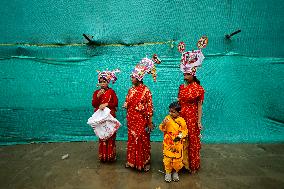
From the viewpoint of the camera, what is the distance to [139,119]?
4.71 meters

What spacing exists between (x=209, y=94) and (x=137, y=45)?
7.10 ft

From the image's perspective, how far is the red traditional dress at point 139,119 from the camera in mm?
4688

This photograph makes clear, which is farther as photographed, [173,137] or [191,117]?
[191,117]

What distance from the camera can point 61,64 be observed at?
6570 millimetres

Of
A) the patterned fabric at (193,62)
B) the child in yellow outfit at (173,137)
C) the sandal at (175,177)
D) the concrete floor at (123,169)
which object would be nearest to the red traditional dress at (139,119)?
the concrete floor at (123,169)

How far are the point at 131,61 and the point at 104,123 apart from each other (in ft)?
7.14

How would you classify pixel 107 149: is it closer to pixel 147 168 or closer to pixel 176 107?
pixel 147 168

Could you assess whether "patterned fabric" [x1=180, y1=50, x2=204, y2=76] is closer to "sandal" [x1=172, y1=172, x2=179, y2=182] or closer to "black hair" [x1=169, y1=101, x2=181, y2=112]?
"black hair" [x1=169, y1=101, x2=181, y2=112]

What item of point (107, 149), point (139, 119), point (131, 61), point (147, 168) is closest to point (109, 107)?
point (139, 119)

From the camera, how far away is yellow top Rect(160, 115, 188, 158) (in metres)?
4.38

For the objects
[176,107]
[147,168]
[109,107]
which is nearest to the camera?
[176,107]

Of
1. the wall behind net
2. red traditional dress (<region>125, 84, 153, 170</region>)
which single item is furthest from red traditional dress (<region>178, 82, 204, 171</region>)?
the wall behind net

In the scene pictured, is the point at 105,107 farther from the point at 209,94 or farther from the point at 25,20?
the point at 25,20

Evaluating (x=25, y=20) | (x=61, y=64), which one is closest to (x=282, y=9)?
(x=61, y=64)
